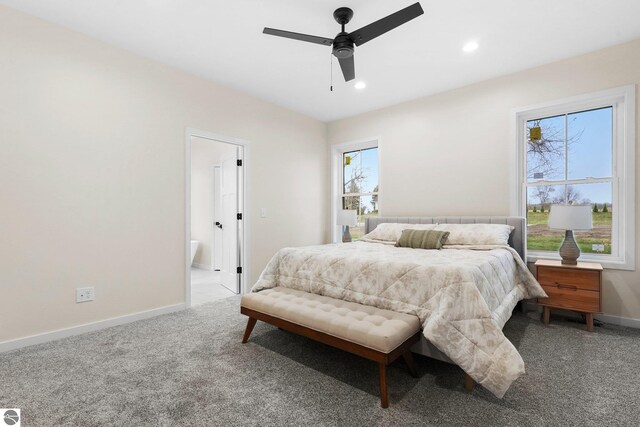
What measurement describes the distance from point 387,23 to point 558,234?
302 centimetres

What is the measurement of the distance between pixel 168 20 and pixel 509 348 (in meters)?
3.47

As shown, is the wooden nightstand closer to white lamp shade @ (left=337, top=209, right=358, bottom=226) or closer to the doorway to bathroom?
white lamp shade @ (left=337, top=209, right=358, bottom=226)

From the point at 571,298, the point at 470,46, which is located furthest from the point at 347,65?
the point at 571,298

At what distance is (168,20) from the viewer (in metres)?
2.56

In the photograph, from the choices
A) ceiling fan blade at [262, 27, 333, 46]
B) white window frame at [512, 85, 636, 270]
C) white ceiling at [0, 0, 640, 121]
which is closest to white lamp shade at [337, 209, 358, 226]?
white ceiling at [0, 0, 640, 121]

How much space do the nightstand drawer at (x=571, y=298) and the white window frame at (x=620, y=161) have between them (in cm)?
50

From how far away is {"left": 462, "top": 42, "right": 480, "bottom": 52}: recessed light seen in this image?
2.88 m

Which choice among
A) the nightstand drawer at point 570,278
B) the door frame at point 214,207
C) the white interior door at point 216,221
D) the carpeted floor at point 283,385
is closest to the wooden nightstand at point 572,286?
the nightstand drawer at point 570,278

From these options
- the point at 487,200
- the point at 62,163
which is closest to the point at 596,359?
the point at 487,200

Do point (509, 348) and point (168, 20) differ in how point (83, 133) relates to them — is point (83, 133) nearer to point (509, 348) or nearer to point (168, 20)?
point (168, 20)

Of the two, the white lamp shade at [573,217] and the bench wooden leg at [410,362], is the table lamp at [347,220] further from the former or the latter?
the bench wooden leg at [410,362]

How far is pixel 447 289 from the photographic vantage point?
190 centimetres

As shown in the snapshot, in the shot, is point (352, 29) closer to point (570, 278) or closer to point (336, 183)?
point (336, 183)

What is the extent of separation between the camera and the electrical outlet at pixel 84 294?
2.72 metres
